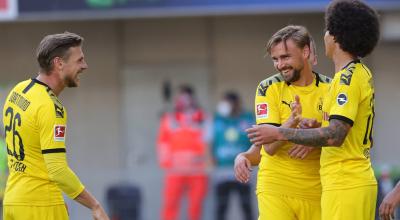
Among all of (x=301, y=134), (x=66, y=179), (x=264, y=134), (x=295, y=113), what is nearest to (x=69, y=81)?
(x=66, y=179)

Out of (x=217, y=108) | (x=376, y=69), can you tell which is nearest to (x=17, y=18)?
(x=217, y=108)

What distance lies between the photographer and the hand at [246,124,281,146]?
5.86 meters

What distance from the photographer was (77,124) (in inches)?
596

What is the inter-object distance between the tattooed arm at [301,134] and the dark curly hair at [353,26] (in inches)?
22.1

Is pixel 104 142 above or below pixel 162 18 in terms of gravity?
below

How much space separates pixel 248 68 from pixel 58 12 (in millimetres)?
3348

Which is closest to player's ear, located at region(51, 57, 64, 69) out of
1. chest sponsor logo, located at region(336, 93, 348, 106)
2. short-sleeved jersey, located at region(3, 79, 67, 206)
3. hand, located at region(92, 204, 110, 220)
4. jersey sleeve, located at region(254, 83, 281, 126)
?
short-sleeved jersey, located at region(3, 79, 67, 206)

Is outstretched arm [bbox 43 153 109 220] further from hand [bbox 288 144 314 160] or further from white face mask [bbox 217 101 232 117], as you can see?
white face mask [bbox 217 101 232 117]

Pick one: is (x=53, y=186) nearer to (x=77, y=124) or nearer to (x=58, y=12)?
(x=58, y=12)

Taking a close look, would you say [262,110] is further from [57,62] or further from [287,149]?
[57,62]

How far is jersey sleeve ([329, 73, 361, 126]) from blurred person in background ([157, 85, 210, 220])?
6.83 m

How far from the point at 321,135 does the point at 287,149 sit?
665 mm

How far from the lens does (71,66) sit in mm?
6406

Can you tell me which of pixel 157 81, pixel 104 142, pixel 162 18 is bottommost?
pixel 104 142
